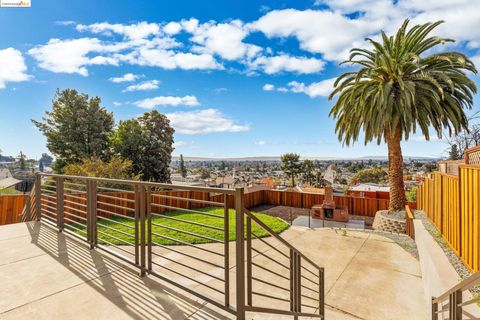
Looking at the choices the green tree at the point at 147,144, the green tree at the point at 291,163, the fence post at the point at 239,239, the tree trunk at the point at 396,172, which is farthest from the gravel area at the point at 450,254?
the green tree at the point at 291,163

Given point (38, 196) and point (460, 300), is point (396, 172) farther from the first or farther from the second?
point (38, 196)

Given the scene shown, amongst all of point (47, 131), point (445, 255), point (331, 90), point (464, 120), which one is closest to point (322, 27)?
point (331, 90)

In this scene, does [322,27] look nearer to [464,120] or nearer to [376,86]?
[376,86]

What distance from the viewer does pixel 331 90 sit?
38.1ft

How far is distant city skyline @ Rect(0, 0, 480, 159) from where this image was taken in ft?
31.4

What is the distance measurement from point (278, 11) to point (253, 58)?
6.90 m

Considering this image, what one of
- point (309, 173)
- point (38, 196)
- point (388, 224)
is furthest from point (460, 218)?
point (309, 173)

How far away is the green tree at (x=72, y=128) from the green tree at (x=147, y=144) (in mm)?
1912

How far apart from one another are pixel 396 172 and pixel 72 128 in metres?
22.9

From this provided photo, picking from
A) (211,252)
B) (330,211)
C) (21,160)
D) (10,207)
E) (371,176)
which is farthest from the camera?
(21,160)

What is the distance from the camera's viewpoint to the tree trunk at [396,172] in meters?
10.2

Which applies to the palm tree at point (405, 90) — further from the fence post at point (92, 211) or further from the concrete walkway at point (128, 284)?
the fence post at point (92, 211)

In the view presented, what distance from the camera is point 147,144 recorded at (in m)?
20.7

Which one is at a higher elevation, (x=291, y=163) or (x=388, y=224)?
(x=291, y=163)
